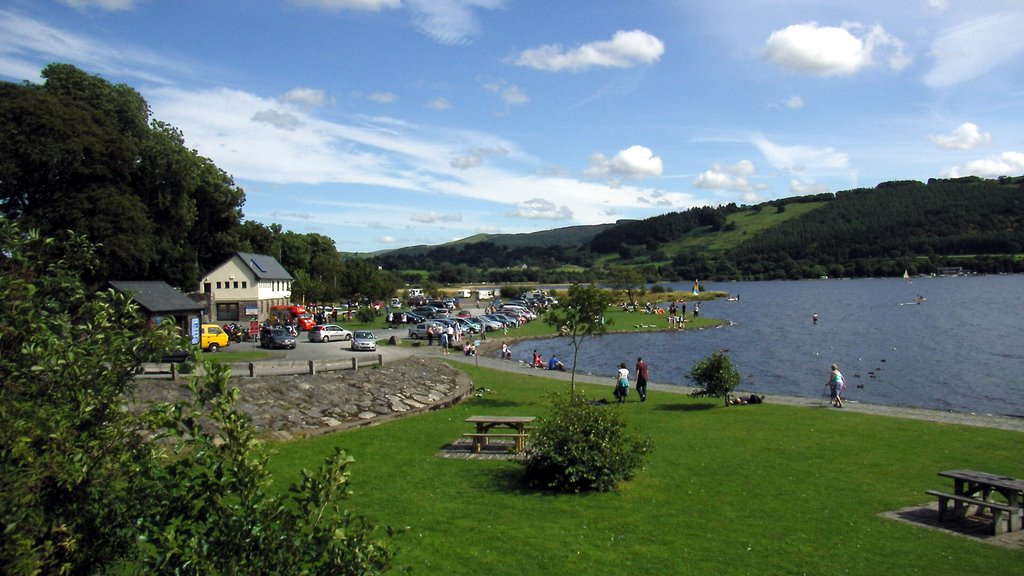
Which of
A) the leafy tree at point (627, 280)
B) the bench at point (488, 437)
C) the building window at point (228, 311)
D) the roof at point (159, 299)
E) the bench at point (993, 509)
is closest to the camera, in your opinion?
the bench at point (993, 509)

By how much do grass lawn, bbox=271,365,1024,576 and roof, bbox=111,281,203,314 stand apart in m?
21.8

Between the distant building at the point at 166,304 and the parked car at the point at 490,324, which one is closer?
the distant building at the point at 166,304

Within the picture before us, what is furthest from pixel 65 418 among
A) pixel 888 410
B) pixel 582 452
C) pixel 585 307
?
pixel 888 410

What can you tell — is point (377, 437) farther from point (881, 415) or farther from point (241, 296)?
point (241, 296)

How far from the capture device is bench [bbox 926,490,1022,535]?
12148mm

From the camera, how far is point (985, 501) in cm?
1240

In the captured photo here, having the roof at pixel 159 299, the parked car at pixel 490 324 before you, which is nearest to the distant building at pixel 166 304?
the roof at pixel 159 299

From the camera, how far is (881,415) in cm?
2411

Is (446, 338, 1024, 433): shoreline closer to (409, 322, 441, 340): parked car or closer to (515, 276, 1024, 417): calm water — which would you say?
(515, 276, 1024, 417): calm water

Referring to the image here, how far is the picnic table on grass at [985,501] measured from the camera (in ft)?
40.1

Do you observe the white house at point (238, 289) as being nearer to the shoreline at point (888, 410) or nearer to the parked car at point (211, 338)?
the parked car at point (211, 338)

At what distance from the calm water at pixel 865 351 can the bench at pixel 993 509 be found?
23.2 metres

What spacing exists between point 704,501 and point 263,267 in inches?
2859

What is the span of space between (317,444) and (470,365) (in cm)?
2088
